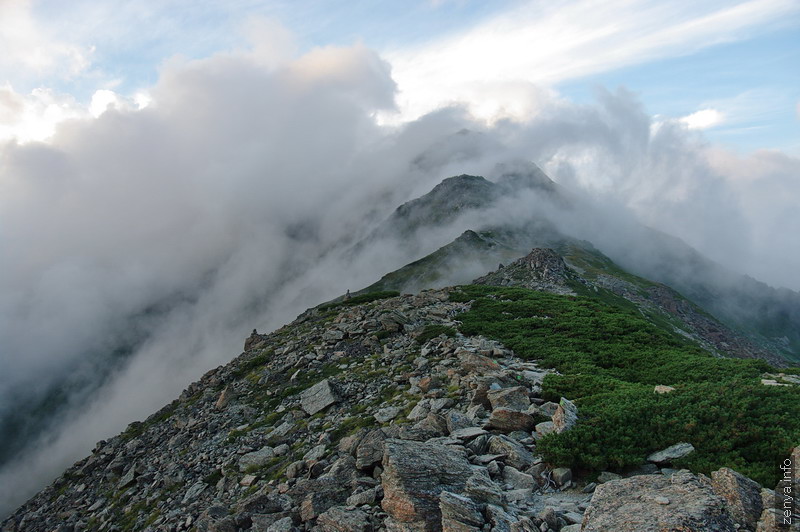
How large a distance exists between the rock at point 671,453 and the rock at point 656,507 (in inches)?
83.0

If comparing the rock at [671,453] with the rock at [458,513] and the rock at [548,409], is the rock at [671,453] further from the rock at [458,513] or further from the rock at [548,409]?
the rock at [458,513]

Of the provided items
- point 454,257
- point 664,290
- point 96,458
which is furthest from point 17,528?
point 664,290

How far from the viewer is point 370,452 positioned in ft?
46.2

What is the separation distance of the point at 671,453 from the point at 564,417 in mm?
3061

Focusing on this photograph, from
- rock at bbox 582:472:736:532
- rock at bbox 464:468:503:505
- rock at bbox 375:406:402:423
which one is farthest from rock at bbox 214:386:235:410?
rock at bbox 582:472:736:532

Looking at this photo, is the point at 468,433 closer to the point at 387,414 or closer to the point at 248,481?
the point at 387,414

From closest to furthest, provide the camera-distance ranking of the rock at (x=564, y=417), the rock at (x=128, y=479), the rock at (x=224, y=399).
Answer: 1. the rock at (x=564, y=417)
2. the rock at (x=128, y=479)
3. the rock at (x=224, y=399)

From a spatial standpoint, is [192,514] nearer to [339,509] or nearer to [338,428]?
[338,428]

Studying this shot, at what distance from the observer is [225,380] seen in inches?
1500

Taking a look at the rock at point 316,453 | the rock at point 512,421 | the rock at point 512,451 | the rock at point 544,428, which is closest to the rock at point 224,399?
the rock at point 316,453

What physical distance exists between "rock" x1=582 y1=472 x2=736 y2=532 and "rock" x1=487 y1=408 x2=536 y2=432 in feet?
16.1

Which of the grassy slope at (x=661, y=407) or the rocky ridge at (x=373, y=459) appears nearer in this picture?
the rocky ridge at (x=373, y=459)

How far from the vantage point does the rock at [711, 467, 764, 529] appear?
28.6ft

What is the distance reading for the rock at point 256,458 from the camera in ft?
68.8
